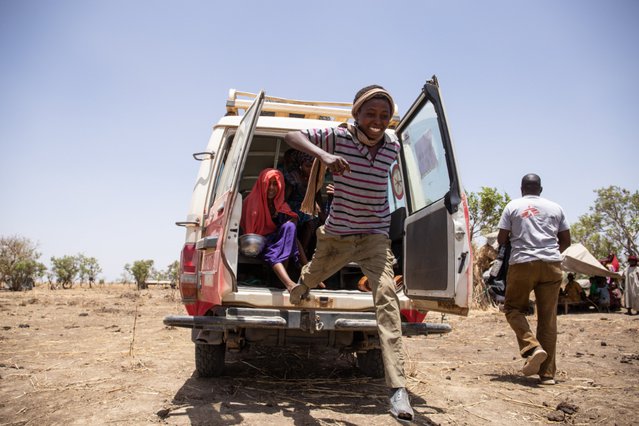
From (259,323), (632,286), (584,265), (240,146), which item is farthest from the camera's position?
(584,265)

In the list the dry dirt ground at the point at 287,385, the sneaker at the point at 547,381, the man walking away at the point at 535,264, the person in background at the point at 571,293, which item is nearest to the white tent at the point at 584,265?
the person in background at the point at 571,293

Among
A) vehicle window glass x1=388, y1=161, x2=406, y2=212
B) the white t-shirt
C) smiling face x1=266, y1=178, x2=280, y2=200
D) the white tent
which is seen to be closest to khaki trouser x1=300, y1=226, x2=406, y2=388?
smiling face x1=266, y1=178, x2=280, y2=200

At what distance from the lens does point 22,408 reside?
3.43m

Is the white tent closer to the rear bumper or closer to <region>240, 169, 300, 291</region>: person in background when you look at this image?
<region>240, 169, 300, 291</region>: person in background

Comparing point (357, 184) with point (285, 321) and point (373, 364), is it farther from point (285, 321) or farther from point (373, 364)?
point (373, 364)

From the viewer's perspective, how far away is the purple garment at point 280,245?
408cm

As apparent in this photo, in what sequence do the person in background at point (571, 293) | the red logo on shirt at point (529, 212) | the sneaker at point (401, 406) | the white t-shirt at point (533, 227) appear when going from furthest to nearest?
the person in background at point (571, 293)
the red logo on shirt at point (529, 212)
the white t-shirt at point (533, 227)
the sneaker at point (401, 406)

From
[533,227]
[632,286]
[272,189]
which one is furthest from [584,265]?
[272,189]

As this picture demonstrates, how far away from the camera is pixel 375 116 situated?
303 centimetres

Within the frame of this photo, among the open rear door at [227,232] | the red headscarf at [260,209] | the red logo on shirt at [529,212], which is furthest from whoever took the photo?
the red logo on shirt at [529,212]

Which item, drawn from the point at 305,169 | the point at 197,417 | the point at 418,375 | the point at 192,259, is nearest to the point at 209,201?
the point at 192,259

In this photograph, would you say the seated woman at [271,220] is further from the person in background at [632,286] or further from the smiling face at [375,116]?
the person in background at [632,286]

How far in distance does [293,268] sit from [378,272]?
1678 millimetres

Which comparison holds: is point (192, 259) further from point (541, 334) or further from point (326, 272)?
point (541, 334)
